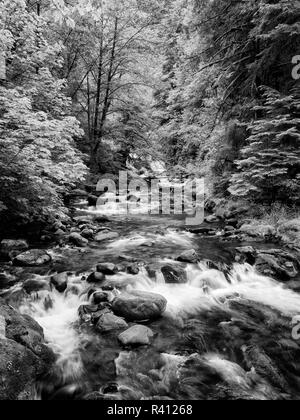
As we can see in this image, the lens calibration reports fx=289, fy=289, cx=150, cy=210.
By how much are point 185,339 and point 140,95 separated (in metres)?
16.6

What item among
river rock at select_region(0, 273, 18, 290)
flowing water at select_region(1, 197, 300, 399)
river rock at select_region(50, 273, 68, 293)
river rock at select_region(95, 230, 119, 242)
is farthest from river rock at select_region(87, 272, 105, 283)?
river rock at select_region(95, 230, 119, 242)

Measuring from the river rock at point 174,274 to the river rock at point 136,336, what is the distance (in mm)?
1711

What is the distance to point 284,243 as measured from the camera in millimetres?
7430

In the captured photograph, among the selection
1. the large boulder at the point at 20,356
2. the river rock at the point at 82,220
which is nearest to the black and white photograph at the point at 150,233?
the large boulder at the point at 20,356

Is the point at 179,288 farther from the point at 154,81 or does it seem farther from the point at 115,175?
the point at 154,81

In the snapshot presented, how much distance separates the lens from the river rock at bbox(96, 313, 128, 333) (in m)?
4.09

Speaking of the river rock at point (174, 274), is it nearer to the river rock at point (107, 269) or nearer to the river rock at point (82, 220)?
the river rock at point (107, 269)

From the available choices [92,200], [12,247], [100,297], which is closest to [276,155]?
[100,297]

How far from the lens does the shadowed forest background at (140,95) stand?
6480 millimetres

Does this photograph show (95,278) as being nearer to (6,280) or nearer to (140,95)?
(6,280)
